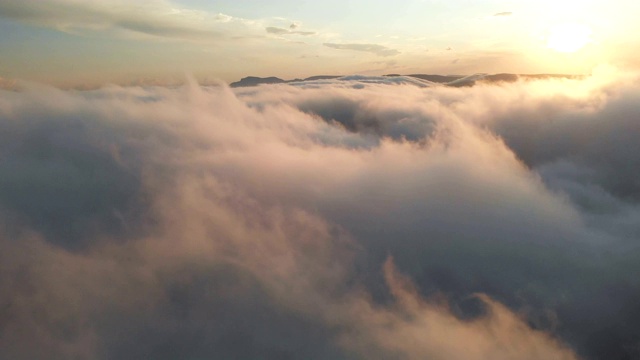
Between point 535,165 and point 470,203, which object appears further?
point 535,165

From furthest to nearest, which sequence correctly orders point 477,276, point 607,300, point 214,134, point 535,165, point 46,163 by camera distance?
point 535,165
point 214,134
point 46,163
point 477,276
point 607,300

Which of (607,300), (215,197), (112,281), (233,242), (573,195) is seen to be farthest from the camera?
(573,195)

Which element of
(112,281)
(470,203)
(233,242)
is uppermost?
(470,203)

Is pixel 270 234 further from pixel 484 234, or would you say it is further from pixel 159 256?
pixel 484 234

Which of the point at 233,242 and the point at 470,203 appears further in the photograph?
the point at 470,203

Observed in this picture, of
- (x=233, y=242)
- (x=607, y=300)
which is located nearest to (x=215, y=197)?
(x=233, y=242)

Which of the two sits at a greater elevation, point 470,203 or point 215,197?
point 470,203

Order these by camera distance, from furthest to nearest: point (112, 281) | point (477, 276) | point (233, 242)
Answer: point (233, 242) < point (477, 276) < point (112, 281)

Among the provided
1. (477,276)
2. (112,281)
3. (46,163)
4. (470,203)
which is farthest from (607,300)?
(46,163)

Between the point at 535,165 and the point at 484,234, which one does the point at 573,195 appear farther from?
the point at 484,234
